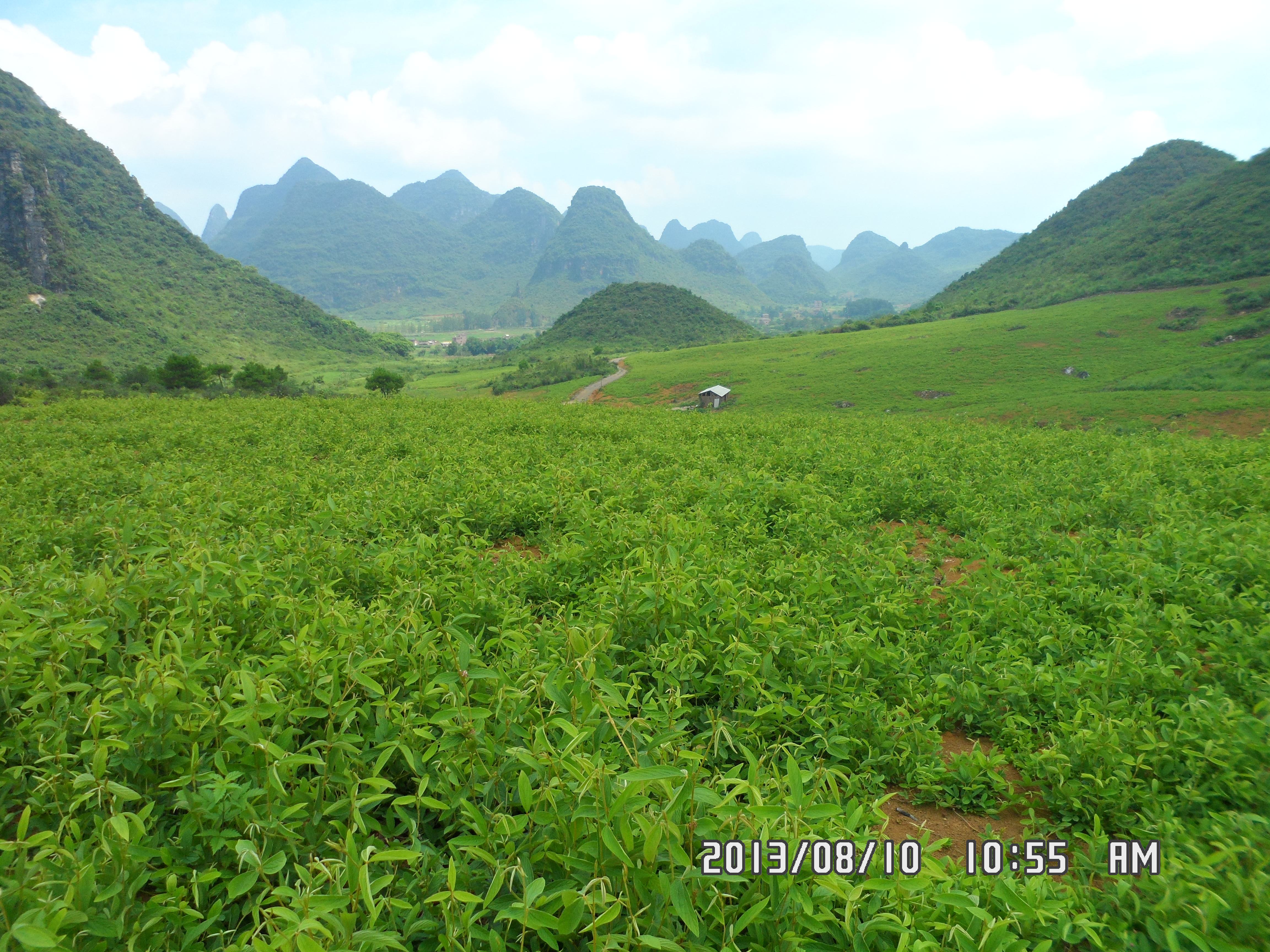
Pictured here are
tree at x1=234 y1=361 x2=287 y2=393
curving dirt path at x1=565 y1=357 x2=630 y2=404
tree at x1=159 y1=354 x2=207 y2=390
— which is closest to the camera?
tree at x1=159 y1=354 x2=207 y2=390

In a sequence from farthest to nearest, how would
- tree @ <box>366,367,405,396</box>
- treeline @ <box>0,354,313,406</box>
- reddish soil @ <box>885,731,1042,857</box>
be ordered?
1. tree @ <box>366,367,405,396</box>
2. treeline @ <box>0,354,313,406</box>
3. reddish soil @ <box>885,731,1042,857</box>

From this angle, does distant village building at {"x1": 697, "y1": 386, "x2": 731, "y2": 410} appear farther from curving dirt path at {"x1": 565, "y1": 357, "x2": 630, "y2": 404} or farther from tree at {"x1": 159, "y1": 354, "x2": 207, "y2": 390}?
tree at {"x1": 159, "y1": 354, "x2": 207, "y2": 390}

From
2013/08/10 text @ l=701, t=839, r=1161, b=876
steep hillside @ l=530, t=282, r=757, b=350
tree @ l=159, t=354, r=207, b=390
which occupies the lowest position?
2013/08/10 text @ l=701, t=839, r=1161, b=876

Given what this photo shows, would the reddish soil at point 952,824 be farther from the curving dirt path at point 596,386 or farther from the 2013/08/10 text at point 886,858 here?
the curving dirt path at point 596,386

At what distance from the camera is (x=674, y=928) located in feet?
5.88

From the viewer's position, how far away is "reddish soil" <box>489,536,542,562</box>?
20.5ft

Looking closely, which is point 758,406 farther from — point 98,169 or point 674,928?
point 98,169

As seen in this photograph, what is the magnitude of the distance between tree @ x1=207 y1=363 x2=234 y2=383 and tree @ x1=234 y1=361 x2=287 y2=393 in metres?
0.79

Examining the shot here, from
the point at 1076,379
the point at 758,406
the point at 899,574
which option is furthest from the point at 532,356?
the point at 899,574

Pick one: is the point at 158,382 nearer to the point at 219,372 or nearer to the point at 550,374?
the point at 219,372

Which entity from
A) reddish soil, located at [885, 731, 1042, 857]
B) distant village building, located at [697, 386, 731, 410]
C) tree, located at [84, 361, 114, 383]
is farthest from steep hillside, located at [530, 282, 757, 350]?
reddish soil, located at [885, 731, 1042, 857]

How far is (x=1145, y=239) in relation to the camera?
76.2m

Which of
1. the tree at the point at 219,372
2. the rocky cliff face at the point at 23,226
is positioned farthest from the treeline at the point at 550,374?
the rocky cliff face at the point at 23,226

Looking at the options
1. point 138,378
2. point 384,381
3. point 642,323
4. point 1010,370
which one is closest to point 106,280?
point 138,378
